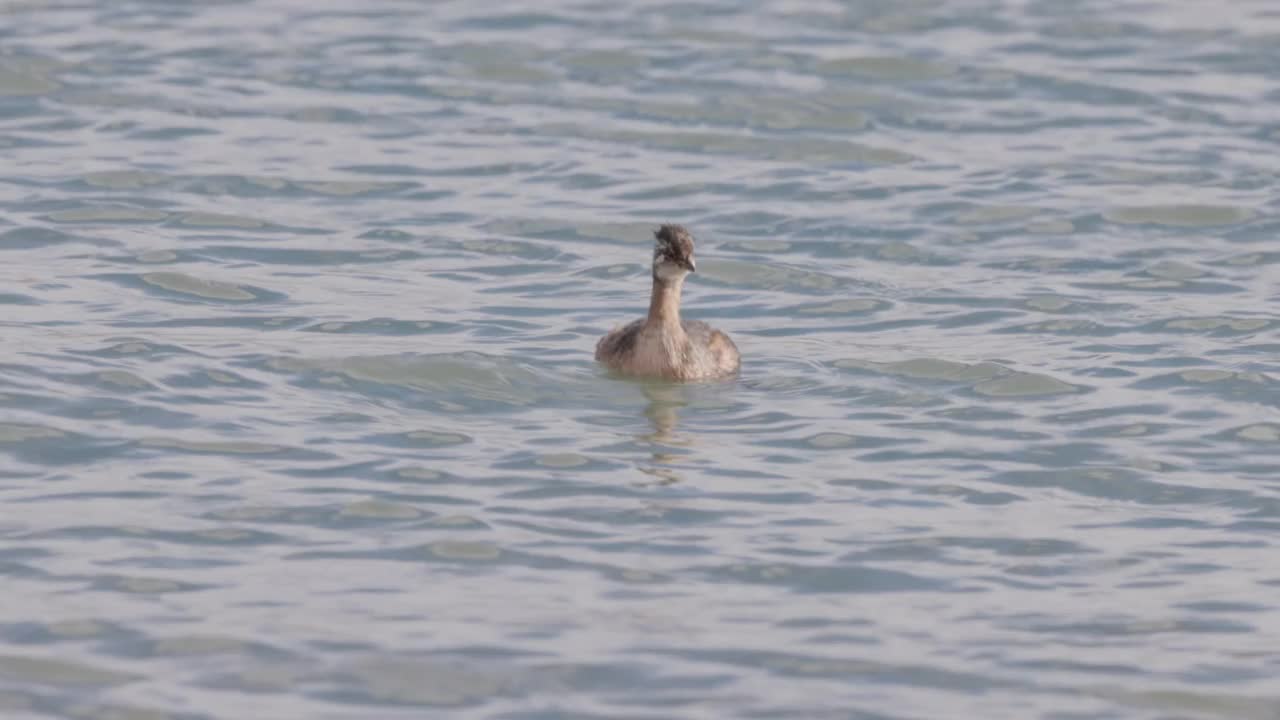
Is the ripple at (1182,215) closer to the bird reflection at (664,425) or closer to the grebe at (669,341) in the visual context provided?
the grebe at (669,341)

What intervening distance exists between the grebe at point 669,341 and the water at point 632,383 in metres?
0.20

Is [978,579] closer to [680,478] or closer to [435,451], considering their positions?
[680,478]

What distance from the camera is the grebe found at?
655 inches

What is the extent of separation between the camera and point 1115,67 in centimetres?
2828

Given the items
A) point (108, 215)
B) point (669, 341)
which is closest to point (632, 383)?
point (669, 341)

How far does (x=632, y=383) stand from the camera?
16.6 m

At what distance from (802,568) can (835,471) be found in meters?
2.00

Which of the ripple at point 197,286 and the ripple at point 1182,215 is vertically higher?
the ripple at point 1182,215

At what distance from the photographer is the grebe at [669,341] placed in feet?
54.6

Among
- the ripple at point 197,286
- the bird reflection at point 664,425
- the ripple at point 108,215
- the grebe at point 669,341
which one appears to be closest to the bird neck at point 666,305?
the grebe at point 669,341

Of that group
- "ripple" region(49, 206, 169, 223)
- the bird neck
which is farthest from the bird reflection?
"ripple" region(49, 206, 169, 223)

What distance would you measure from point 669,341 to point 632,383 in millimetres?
401

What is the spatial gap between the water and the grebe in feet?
0.64

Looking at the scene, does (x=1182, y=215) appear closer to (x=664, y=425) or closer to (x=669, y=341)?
(x=669, y=341)
